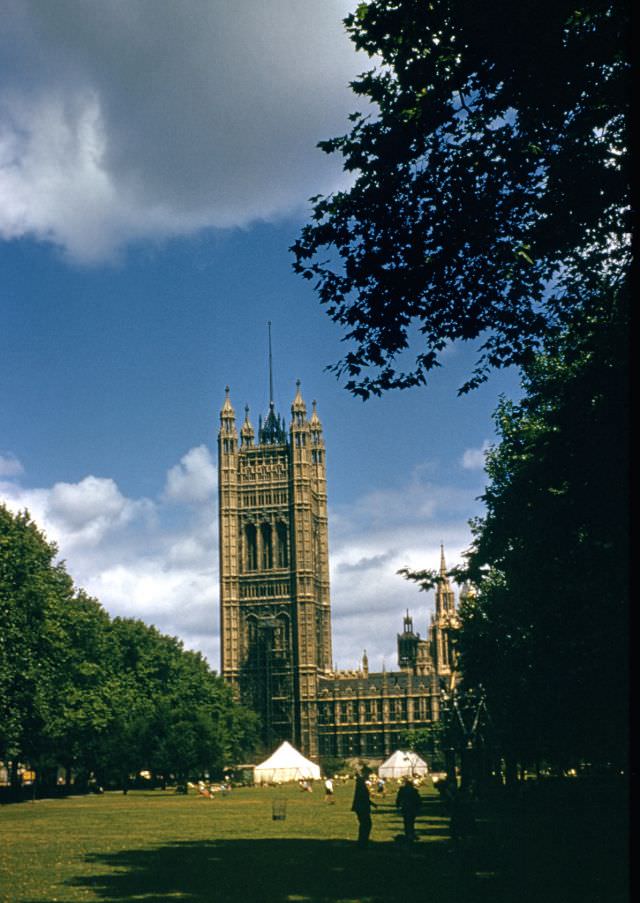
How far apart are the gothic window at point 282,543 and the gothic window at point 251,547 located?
392cm

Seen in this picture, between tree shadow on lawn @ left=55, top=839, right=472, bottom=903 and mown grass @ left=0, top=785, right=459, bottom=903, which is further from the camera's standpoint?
mown grass @ left=0, top=785, right=459, bottom=903

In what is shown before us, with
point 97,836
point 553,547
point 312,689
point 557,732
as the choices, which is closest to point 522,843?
point 557,732

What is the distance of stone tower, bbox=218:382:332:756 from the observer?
6526 inches

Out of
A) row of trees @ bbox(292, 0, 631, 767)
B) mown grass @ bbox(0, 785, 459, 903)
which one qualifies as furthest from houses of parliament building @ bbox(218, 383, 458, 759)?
row of trees @ bbox(292, 0, 631, 767)

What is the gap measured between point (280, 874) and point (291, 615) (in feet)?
491

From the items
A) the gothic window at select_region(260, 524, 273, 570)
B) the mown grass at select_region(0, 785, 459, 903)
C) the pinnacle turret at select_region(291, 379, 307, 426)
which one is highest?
the pinnacle turret at select_region(291, 379, 307, 426)

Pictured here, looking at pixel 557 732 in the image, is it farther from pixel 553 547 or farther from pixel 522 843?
pixel 553 547

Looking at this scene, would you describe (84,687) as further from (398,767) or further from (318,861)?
(398,767)

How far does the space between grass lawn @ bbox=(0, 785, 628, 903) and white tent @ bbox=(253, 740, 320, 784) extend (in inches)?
2767

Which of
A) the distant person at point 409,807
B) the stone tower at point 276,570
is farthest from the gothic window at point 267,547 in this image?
the distant person at point 409,807

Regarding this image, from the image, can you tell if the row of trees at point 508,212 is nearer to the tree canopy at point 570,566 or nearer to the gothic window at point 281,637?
the tree canopy at point 570,566

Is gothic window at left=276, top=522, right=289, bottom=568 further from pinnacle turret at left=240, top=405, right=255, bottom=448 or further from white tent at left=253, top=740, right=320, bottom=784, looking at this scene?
white tent at left=253, top=740, right=320, bottom=784

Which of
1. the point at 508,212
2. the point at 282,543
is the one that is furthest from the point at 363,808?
the point at 282,543

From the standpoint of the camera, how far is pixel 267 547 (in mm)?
175500
